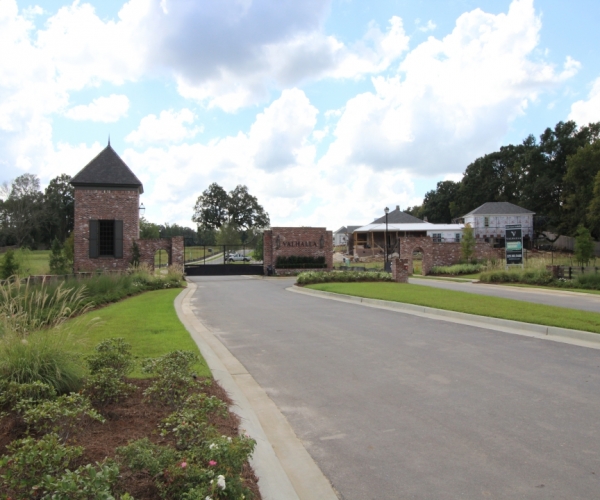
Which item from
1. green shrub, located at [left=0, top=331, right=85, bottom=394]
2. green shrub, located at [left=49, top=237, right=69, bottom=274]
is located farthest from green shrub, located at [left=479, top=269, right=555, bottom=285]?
green shrub, located at [left=0, top=331, right=85, bottom=394]

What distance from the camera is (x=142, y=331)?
1001 centimetres

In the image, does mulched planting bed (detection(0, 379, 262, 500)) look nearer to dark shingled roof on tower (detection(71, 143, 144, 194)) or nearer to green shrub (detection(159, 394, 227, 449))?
green shrub (detection(159, 394, 227, 449))

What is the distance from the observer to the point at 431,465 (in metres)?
4.28

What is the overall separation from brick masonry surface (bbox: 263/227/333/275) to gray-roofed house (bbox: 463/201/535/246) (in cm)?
4288

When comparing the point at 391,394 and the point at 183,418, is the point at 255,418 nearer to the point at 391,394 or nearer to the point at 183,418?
the point at 183,418

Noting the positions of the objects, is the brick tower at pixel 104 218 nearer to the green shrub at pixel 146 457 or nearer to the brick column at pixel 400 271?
the brick column at pixel 400 271

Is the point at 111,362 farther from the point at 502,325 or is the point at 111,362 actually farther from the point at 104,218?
the point at 104,218

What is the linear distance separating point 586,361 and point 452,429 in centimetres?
409

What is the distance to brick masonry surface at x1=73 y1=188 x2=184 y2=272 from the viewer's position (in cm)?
3166

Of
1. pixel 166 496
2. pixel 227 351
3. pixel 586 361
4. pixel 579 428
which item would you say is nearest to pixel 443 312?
pixel 586 361

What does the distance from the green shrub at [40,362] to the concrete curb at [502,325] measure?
27.9ft

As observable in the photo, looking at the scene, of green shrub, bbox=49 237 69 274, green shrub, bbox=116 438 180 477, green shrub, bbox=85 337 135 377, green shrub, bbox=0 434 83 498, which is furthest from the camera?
green shrub, bbox=49 237 69 274

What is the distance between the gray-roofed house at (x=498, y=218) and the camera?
7238 cm

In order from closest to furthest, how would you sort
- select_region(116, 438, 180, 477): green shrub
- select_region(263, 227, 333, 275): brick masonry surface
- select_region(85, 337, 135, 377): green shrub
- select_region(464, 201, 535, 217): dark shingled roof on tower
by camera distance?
select_region(116, 438, 180, 477): green shrub, select_region(85, 337, 135, 377): green shrub, select_region(263, 227, 333, 275): brick masonry surface, select_region(464, 201, 535, 217): dark shingled roof on tower
